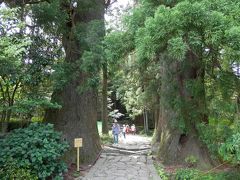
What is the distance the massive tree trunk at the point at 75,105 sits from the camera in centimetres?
1174

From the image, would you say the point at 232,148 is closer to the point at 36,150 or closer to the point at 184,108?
the point at 184,108

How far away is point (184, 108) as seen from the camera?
10.7 meters

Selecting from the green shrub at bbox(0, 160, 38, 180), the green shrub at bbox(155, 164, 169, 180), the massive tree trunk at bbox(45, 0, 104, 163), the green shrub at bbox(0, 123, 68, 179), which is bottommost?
the green shrub at bbox(155, 164, 169, 180)

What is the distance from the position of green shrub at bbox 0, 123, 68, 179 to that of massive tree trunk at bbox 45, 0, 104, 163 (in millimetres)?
2511

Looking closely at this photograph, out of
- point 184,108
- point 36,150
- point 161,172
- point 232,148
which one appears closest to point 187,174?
point 161,172

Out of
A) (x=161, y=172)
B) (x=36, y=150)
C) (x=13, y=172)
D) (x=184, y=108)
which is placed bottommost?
(x=161, y=172)

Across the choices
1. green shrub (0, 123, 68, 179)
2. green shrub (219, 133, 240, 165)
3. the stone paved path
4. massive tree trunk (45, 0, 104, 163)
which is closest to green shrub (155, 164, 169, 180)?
the stone paved path

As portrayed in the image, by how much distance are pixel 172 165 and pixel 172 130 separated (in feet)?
4.31

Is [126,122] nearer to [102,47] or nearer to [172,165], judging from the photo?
[172,165]

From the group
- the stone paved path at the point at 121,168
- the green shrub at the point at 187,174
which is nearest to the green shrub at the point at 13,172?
the stone paved path at the point at 121,168

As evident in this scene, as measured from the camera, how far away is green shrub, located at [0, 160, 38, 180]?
8.30 metres

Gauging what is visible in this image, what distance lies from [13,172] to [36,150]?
0.81 meters

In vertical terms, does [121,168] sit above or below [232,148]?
below

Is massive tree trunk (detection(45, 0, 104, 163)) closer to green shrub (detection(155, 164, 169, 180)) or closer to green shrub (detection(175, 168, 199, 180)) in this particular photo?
green shrub (detection(155, 164, 169, 180))
